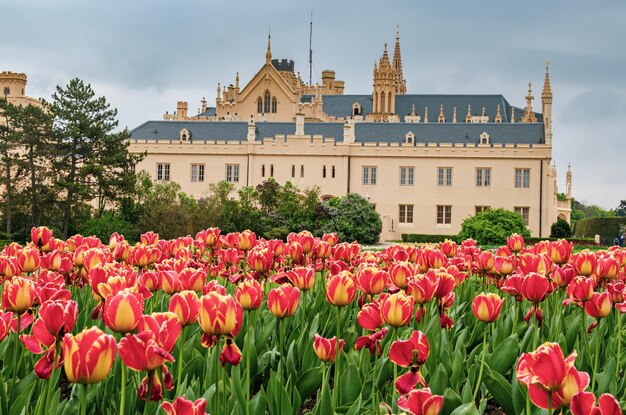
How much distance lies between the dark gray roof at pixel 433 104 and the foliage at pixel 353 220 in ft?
108

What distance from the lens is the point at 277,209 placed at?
34.9 meters

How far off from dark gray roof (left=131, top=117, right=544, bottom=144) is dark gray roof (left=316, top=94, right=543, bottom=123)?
21714 mm

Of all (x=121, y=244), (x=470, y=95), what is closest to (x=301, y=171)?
(x=470, y=95)

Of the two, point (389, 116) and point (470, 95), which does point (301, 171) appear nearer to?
point (389, 116)

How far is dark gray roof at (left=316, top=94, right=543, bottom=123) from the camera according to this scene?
220 ft

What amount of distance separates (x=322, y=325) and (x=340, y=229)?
3049 cm

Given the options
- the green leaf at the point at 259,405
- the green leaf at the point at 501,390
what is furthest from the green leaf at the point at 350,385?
the green leaf at the point at 501,390

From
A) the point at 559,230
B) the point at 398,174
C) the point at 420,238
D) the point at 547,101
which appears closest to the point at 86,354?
the point at 420,238

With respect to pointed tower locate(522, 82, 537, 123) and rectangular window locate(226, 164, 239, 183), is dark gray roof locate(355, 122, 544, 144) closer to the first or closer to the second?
rectangular window locate(226, 164, 239, 183)

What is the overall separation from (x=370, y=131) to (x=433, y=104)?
2447 centimetres

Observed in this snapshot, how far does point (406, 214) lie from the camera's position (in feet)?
145

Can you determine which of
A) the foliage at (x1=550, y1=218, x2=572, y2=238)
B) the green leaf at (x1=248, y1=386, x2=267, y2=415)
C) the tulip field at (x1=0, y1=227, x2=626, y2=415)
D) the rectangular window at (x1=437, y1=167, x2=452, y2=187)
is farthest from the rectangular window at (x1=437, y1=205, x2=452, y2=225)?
the green leaf at (x1=248, y1=386, x2=267, y2=415)

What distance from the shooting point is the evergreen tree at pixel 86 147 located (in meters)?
31.4

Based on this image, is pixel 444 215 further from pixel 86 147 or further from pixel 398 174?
pixel 86 147
